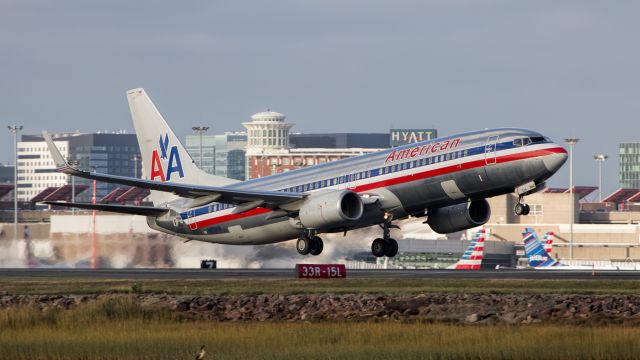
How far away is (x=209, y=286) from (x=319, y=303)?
11.1m

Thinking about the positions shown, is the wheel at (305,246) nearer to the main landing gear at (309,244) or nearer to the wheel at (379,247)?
the main landing gear at (309,244)

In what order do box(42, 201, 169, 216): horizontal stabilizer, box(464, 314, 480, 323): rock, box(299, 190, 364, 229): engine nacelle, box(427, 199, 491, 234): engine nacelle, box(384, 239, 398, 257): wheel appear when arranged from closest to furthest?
1. box(464, 314, 480, 323): rock
2. box(299, 190, 364, 229): engine nacelle
3. box(42, 201, 169, 216): horizontal stabilizer
4. box(427, 199, 491, 234): engine nacelle
5. box(384, 239, 398, 257): wheel

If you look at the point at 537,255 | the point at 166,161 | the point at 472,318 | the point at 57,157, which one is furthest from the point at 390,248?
the point at 537,255

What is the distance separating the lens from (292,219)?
6981cm

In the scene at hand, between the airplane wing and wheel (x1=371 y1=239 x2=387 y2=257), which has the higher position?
the airplane wing

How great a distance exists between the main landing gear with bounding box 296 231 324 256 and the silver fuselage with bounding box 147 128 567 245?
0.80 m

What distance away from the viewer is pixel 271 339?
1596 inches

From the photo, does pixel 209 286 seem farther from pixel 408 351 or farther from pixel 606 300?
pixel 408 351

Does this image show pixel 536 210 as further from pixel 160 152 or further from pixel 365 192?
pixel 365 192

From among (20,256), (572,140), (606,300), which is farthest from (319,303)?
(572,140)

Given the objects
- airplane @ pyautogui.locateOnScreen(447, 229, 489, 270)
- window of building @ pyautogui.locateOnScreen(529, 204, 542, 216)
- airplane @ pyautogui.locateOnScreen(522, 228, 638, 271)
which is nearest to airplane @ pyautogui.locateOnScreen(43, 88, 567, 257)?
airplane @ pyautogui.locateOnScreen(447, 229, 489, 270)

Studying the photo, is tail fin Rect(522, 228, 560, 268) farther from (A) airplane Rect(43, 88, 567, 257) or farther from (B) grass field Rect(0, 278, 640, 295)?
(B) grass field Rect(0, 278, 640, 295)

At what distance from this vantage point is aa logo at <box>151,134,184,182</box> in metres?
79.4

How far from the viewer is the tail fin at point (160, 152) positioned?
78938 millimetres
